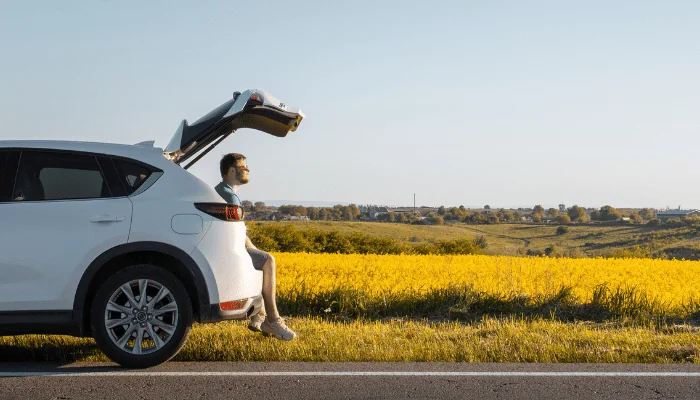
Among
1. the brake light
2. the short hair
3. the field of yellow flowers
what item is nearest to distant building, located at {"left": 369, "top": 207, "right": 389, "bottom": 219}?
the field of yellow flowers

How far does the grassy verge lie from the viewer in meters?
7.50

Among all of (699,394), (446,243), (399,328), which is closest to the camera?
(699,394)

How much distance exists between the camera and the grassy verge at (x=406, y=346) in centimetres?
750

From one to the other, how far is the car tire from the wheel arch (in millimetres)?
120

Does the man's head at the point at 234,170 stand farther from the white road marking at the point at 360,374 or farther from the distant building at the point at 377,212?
the distant building at the point at 377,212

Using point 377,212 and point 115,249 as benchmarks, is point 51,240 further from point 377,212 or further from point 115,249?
point 377,212

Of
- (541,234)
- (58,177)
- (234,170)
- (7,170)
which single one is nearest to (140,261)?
(58,177)

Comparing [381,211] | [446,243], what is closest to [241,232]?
[446,243]

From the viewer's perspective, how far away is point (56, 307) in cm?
665

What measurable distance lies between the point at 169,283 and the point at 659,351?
4.59 meters

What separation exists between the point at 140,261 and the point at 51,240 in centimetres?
71

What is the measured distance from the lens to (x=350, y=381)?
20.7ft

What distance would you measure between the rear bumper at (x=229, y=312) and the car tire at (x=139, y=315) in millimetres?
158

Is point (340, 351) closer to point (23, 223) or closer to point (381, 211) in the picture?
point (23, 223)
